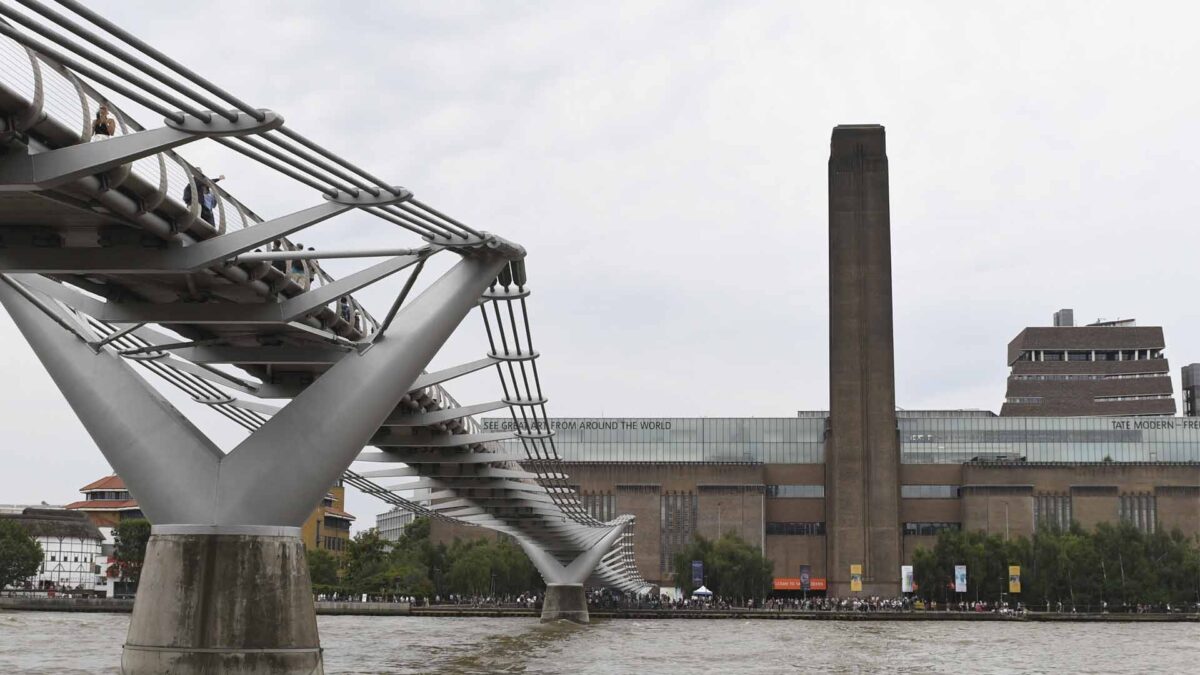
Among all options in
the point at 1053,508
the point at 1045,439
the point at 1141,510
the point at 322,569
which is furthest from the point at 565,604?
the point at 1141,510

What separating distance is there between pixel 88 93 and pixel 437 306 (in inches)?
389

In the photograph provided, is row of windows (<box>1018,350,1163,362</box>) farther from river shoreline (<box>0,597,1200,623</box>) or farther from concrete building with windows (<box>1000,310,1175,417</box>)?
river shoreline (<box>0,597,1200,623</box>)

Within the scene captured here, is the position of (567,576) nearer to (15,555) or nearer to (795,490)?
(15,555)

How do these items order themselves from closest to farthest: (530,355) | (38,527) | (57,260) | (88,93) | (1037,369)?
(88,93) < (57,260) < (530,355) < (38,527) < (1037,369)

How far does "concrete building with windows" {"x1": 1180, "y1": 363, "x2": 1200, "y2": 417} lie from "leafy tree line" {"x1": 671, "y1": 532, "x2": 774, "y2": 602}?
231 ft

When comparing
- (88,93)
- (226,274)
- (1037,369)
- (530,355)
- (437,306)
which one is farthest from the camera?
(1037,369)

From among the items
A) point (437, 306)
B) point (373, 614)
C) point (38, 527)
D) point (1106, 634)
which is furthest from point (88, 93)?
point (38, 527)

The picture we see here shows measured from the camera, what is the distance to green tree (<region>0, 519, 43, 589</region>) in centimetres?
11188

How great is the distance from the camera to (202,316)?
25.3m

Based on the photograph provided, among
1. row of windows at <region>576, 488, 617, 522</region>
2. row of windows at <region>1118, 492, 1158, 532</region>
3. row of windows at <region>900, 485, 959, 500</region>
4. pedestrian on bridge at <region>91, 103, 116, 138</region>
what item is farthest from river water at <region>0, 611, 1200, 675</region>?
row of windows at <region>1118, 492, 1158, 532</region>

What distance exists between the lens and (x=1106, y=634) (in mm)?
75875

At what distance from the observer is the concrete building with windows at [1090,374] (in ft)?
486

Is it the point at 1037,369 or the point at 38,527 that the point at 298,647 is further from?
the point at 1037,369

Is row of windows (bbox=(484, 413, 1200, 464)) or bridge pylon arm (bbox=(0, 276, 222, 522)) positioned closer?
bridge pylon arm (bbox=(0, 276, 222, 522))
